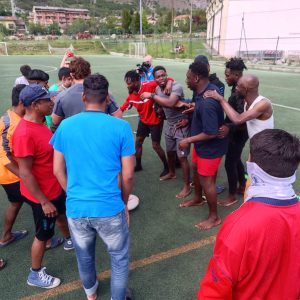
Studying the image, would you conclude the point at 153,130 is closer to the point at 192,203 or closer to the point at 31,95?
the point at 192,203

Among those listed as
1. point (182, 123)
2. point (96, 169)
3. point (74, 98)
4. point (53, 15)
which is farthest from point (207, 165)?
point (53, 15)

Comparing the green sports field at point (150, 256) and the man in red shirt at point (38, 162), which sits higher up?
the man in red shirt at point (38, 162)

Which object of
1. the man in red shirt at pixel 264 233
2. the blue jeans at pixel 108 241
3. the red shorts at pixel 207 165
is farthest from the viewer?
the red shorts at pixel 207 165

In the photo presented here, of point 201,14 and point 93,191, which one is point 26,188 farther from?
point 201,14

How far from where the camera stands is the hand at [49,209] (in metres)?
2.68

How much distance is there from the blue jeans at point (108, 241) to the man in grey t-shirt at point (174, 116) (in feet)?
7.82

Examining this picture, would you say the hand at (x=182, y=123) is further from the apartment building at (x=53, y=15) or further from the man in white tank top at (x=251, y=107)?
the apartment building at (x=53, y=15)

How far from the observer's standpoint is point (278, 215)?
55.1 inches

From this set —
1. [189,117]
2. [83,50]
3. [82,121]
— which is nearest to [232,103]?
[189,117]

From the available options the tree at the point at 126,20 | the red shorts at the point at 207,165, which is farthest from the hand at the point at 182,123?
the tree at the point at 126,20

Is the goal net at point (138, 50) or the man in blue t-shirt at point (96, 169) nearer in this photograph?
the man in blue t-shirt at point (96, 169)

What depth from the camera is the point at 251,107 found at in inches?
141

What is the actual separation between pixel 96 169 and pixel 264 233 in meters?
1.26

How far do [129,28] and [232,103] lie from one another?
9333cm
